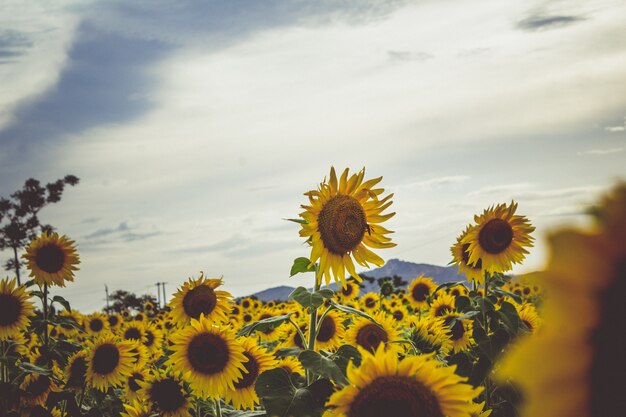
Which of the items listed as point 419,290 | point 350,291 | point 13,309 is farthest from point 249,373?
point 350,291

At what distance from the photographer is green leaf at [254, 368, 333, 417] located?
3014 mm

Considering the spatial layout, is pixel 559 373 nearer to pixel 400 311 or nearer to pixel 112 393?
pixel 112 393

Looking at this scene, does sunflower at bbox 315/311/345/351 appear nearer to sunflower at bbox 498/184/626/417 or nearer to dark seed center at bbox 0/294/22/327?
dark seed center at bbox 0/294/22/327

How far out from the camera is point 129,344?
7.12 m

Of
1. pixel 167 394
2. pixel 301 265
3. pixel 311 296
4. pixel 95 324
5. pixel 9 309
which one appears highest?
pixel 95 324

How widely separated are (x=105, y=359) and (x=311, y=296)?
4.42 meters

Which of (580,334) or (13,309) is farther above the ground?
(13,309)

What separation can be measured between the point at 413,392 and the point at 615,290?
129 centimetres

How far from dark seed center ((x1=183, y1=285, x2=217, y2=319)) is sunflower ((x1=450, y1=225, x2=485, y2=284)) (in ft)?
9.70

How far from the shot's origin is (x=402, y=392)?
211 centimetres

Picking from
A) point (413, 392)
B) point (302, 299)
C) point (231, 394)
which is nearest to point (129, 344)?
point (231, 394)

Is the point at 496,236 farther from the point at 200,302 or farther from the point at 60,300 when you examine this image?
the point at 60,300

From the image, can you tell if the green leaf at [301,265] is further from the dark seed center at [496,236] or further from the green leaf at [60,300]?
the green leaf at [60,300]

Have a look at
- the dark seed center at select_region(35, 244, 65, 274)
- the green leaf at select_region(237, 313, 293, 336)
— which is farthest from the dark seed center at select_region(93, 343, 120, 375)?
the green leaf at select_region(237, 313, 293, 336)
